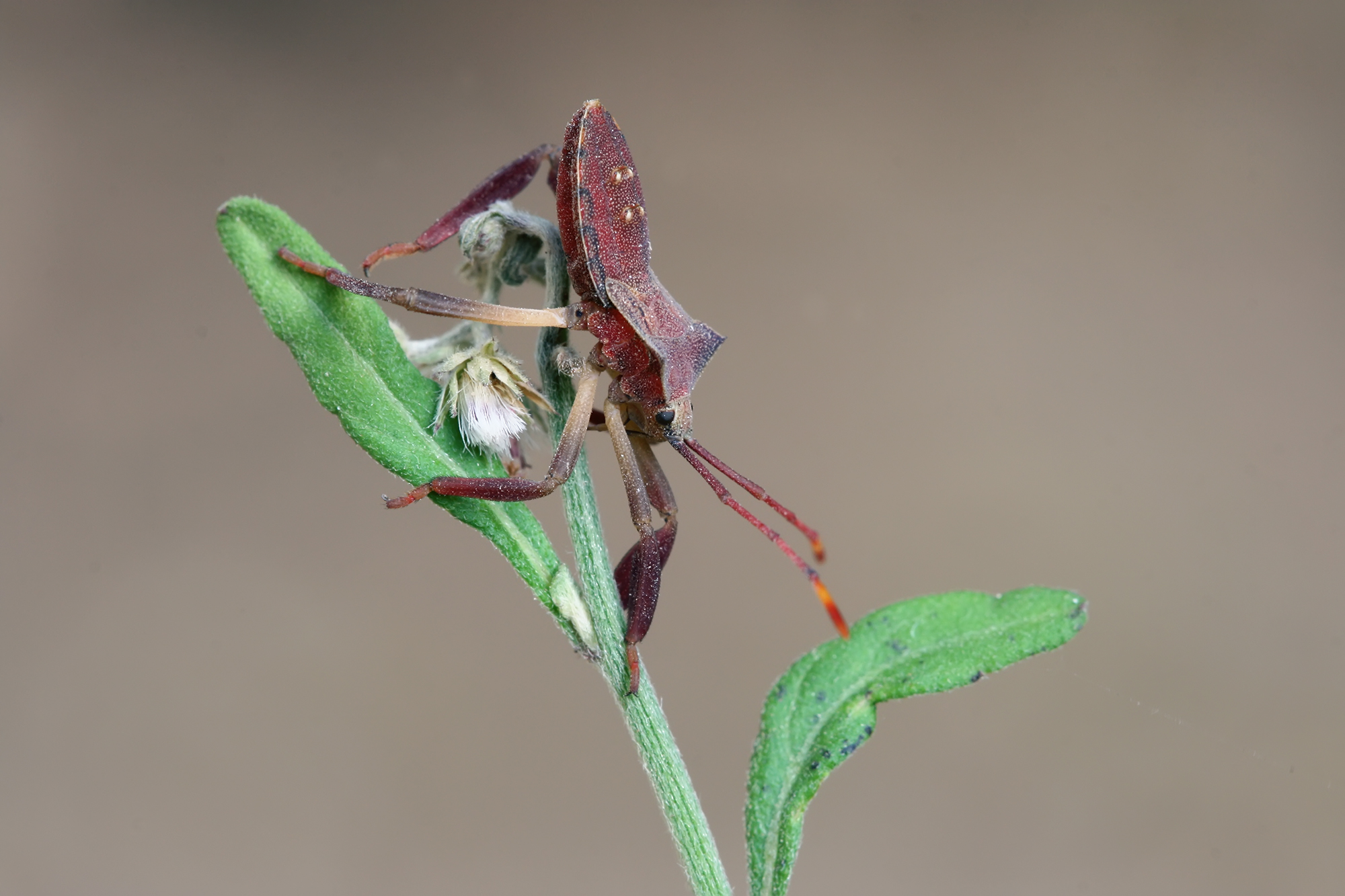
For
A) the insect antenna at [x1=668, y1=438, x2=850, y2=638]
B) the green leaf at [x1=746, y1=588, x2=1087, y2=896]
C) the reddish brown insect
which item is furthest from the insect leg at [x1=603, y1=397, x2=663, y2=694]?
the green leaf at [x1=746, y1=588, x2=1087, y2=896]

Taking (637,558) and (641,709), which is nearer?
(641,709)

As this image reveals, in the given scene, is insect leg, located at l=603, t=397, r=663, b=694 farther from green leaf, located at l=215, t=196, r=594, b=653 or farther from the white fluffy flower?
the white fluffy flower

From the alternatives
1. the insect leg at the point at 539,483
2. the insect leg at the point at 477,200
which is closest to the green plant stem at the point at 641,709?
the insect leg at the point at 539,483

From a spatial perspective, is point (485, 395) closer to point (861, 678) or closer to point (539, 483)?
point (539, 483)

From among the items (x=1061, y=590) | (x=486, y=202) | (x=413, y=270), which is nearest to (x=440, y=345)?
(x=486, y=202)

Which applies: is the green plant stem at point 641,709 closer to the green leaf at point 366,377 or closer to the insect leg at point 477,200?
the green leaf at point 366,377

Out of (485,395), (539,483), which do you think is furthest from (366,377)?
(539,483)
